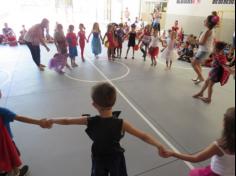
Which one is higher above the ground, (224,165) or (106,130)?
(106,130)

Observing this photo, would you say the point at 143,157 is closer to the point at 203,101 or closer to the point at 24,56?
the point at 203,101

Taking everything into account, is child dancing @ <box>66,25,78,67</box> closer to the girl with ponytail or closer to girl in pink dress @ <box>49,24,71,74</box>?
girl in pink dress @ <box>49,24,71,74</box>

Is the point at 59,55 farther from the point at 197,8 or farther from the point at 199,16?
the point at 197,8

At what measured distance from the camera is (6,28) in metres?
Answer: 10.1

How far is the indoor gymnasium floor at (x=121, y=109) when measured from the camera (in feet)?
8.58

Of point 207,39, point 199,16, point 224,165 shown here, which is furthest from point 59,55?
point 199,16

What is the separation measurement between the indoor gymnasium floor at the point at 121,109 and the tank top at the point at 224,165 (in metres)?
1.20

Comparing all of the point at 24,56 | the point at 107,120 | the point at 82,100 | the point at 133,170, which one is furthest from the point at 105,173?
the point at 24,56

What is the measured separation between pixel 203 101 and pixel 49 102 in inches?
126

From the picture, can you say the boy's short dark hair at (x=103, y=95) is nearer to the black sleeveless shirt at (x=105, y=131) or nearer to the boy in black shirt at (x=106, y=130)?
the boy in black shirt at (x=106, y=130)

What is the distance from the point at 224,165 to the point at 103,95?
0.89m

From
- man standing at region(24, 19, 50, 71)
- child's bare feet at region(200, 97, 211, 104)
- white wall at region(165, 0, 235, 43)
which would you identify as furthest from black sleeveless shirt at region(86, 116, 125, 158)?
white wall at region(165, 0, 235, 43)

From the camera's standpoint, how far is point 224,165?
130 cm

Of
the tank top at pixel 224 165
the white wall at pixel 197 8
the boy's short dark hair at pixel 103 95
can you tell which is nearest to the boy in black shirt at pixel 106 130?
the boy's short dark hair at pixel 103 95
